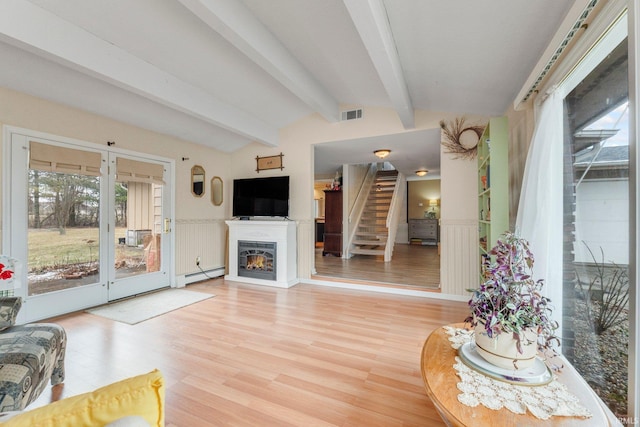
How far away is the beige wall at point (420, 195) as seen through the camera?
9.44 m

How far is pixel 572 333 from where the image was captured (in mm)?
1780

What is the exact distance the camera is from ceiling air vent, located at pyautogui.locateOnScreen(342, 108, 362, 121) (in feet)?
13.7

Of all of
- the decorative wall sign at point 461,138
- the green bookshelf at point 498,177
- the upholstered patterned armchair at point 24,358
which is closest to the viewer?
the upholstered patterned armchair at point 24,358

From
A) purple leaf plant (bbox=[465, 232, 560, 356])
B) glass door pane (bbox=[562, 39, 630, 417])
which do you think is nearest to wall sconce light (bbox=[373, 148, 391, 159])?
glass door pane (bbox=[562, 39, 630, 417])

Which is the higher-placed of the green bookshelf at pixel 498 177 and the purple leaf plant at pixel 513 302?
the green bookshelf at pixel 498 177

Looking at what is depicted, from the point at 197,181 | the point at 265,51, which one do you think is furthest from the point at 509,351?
the point at 197,181

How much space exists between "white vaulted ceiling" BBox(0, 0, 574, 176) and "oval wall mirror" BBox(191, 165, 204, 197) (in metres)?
1.10

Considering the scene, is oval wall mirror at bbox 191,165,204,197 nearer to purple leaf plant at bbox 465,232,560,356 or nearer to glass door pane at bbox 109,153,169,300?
glass door pane at bbox 109,153,169,300

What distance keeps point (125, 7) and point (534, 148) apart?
131 inches

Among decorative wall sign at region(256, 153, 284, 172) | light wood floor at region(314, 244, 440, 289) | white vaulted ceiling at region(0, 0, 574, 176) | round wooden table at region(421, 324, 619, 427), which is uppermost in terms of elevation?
white vaulted ceiling at region(0, 0, 574, 176)

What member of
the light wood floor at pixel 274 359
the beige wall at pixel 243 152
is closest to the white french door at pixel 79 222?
the beige wall at pixel 243 152

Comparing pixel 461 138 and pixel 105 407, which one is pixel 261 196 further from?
pixel 105 407

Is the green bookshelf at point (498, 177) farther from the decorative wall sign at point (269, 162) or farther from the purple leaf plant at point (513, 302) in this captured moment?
the decorative wall sign at point (269, 162)

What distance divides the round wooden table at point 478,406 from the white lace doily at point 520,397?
0.02 metres
